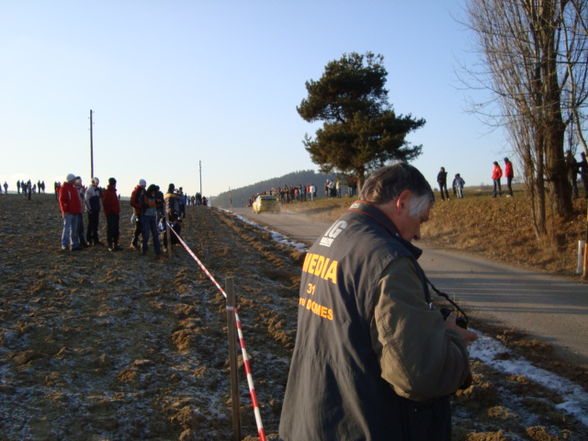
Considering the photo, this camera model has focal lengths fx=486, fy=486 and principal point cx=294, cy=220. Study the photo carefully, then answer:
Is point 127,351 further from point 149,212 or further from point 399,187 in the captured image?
point 149,212

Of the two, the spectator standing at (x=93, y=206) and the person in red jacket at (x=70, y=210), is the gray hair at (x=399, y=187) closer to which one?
the person in red jacket at (x=70, y=210)

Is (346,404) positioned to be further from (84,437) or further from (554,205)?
(554,205)

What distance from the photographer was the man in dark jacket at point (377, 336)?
1.67 meters

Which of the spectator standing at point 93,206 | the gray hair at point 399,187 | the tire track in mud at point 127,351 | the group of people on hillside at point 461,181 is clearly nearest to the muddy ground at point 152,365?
the tire track in mud at point 127,351

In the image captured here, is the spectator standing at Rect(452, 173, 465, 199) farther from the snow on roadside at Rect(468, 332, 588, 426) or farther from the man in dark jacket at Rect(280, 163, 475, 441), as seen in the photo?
the man in dark jacket at Rect(280, 163, 475, 441)

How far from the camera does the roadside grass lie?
12.3m

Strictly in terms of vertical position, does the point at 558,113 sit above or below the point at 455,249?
above

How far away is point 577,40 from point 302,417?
516 inches

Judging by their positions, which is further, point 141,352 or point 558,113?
point 558,113

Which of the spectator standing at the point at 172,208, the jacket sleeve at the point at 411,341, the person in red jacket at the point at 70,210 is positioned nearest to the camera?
the jacket sleeve at the point at 411,341

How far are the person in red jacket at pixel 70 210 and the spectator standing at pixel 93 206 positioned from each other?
48 cm

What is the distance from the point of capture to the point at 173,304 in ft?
26.0

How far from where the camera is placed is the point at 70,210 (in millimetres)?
12148

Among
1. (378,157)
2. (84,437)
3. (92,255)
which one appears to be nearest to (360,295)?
(84,437)
